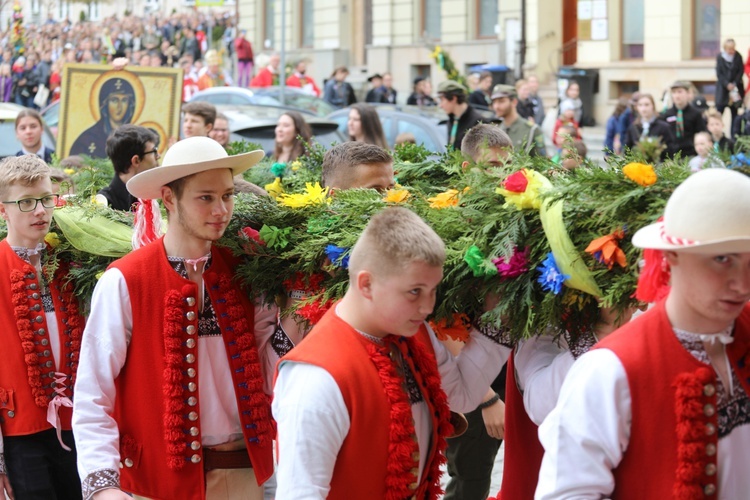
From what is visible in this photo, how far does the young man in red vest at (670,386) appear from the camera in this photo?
2.78m

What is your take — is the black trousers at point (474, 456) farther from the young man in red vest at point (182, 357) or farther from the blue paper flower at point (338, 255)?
the blue paper flower at point (338, 255)

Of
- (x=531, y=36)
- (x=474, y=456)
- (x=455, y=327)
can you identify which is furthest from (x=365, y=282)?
(x=531, y=36)

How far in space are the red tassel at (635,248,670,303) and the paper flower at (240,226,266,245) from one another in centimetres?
167

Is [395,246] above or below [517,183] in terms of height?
below

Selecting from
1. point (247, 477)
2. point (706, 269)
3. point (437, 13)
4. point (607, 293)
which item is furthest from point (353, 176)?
point (437, 13)

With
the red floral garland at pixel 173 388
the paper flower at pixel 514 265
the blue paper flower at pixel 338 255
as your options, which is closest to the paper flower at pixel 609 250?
the paper flower at pixel 514 265

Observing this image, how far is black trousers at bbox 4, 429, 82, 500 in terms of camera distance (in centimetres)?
495

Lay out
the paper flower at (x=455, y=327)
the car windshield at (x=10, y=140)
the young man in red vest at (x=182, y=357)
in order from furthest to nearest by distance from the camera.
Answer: the car windshield at (x=10, y=140)
the young man in red vest at (x=182, y=357)
the paper flower at (x=455, y=327)

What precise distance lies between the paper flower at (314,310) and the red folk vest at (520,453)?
646 millimetres

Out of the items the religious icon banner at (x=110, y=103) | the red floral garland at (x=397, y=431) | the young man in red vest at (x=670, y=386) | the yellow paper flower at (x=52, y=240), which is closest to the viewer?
the young man in red vest at (x=670, y=386)

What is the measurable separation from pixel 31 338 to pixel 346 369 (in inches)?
85.3

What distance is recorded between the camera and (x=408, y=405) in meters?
3.29

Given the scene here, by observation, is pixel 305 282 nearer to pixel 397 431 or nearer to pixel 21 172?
pixel 397 431

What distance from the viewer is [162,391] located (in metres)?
4.12
